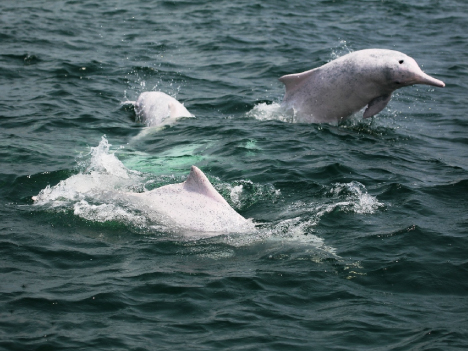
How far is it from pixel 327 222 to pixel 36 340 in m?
4.31

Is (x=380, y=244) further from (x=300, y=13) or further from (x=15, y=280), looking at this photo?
(x=300, y=13)

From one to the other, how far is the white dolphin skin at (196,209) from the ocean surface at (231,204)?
18 centimetres

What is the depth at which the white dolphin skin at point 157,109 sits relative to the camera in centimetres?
1462

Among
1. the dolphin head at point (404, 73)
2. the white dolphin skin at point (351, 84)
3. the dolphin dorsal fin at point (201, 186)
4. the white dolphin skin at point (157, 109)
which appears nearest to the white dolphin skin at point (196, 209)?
the dolphin dorsal fin at point (201, 186)

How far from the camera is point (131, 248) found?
869cm

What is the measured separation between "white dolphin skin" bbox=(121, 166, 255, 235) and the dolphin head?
5.64 metres

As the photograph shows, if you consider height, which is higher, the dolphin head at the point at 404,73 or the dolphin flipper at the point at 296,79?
the dolphin head at the point at 404,73

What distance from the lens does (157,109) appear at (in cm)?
1494

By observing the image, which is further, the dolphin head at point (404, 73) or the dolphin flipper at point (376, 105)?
the dolphin flipper at point (376, 105)

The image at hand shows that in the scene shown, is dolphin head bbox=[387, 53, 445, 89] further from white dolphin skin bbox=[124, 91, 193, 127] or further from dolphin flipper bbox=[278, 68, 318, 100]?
white dolphin skin bbox=[124, 91, 193, 127]

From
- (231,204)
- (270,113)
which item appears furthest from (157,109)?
(231,204)

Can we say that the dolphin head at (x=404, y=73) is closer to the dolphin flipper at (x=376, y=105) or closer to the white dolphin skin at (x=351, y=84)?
the white dolphin skin at (x=351, y=84)

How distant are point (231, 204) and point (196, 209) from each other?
1145 mm

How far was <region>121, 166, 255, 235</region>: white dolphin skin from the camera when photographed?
8.96 m
